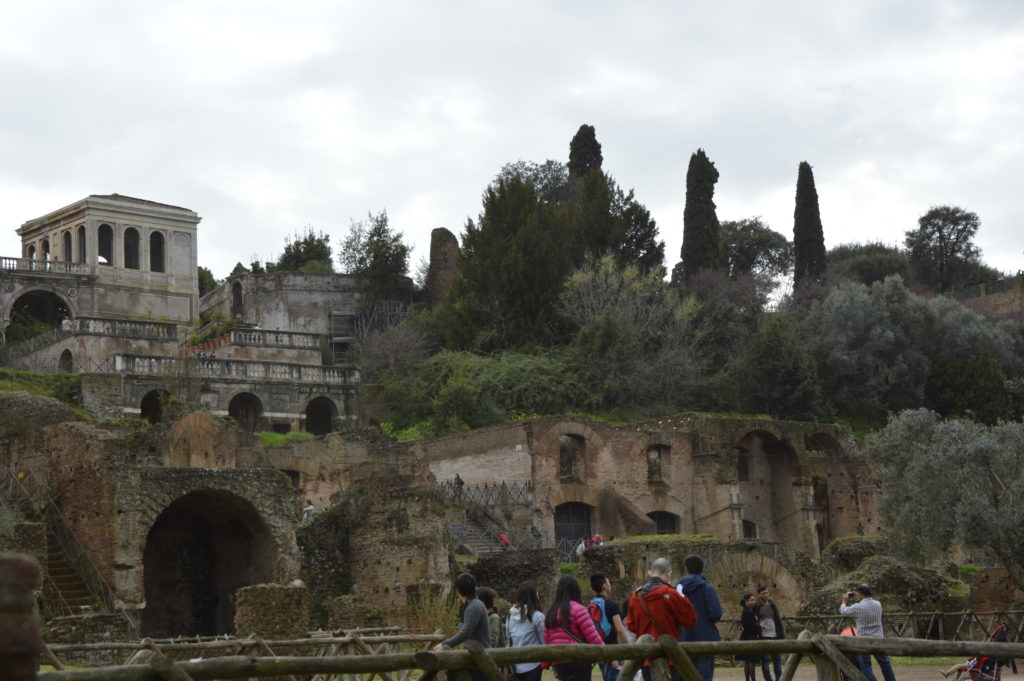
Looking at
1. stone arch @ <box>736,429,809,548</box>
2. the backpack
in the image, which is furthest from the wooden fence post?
stone arch @ <box>736,429,809,548</box>

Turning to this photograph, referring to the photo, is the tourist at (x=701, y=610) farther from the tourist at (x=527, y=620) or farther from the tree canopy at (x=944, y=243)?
the tree canopy at (x=944, y=243)

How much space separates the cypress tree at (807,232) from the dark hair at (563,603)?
4951 cm

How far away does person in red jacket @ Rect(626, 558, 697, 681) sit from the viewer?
1073cm

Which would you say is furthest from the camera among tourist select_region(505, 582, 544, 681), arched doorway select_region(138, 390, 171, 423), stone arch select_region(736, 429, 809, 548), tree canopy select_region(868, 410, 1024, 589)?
stone arch select_region(736, 429, 809, 548)

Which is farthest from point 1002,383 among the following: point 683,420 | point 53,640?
point 53,640

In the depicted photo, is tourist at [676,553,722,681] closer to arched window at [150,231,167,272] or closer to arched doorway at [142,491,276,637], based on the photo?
arched doorway at [142,491,276,637]

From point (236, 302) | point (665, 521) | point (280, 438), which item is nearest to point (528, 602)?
point (280, 438)

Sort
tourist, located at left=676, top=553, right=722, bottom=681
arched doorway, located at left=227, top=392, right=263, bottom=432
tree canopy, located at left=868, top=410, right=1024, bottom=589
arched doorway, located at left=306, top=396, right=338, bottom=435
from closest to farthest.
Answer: tourist, located at left=676, top=553, right=722, bottom=681 → tree canopy, located at left=868, top=410, right=1024, bottom=589 → arched doorway, located at left=227, top=392, right=263, bottom=432 → arched doorway, located at left=306, top=396, right=338, bottom=435

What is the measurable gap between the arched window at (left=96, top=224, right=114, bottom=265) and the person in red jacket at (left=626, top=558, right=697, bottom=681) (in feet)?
158

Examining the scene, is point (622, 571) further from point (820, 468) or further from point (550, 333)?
point (550, 333)

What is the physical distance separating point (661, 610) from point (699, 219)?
46.6 meters

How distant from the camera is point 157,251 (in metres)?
57.6

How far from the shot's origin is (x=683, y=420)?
43.9 metres

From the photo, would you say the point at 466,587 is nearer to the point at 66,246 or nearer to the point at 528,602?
the point at 528,602
